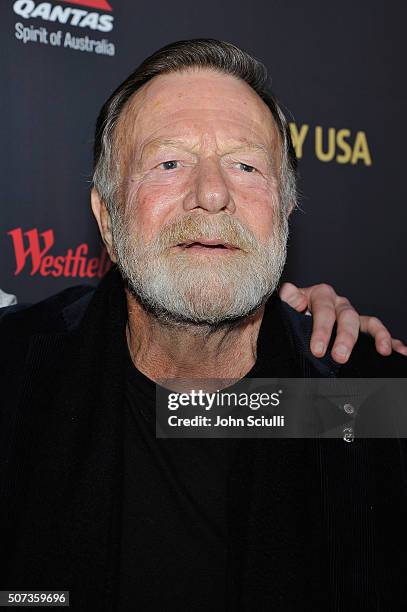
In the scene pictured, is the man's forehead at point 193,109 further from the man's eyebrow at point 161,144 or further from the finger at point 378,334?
the finger at point 378,334

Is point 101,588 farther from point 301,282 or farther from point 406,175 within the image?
point 406,175

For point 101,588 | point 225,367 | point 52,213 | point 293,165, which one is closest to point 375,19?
point 293,165

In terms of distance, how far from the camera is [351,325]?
161cm

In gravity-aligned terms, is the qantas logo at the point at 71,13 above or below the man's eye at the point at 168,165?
above

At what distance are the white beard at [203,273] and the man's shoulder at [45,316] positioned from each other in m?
0.27

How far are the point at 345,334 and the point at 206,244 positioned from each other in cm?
44

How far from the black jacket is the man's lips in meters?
0.34

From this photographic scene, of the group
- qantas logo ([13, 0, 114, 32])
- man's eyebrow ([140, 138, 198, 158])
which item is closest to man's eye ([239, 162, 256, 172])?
man's eyebrow ([140, 138, 198, 158])

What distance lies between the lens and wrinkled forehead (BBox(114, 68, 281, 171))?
1573mm

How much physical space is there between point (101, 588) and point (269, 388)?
600 mm

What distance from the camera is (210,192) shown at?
4.64ft

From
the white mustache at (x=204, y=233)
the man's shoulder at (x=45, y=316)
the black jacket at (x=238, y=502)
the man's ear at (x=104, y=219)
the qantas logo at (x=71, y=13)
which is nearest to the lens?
the black jacket at (x=238, y=502)

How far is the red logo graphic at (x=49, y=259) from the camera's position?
2283mm

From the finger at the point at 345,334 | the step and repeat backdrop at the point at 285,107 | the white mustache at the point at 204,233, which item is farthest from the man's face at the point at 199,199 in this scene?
the step and repeat backdrop at the point at 285,107
